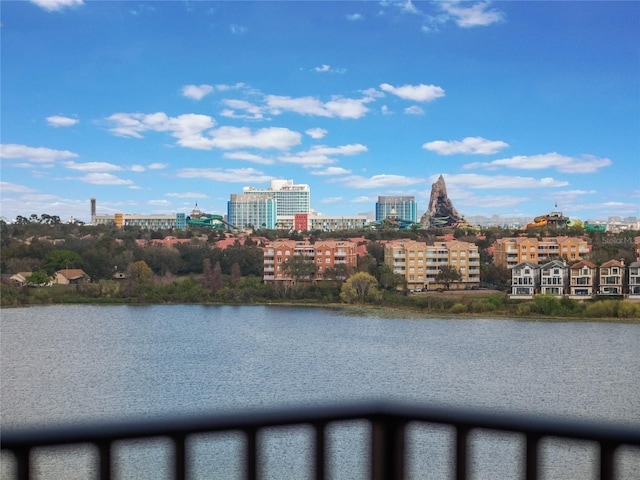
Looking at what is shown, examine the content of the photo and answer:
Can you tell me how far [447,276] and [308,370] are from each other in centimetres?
606

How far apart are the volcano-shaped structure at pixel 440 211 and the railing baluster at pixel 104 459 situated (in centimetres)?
1792

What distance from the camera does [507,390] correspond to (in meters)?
6.81

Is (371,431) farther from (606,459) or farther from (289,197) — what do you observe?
(289,197)

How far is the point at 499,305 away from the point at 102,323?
6962 mm

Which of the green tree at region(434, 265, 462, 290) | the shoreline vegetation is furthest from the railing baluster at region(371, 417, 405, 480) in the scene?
the green tree at region(434, 265, 462, 290)

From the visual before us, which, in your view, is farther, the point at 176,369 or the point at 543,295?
the point at 543,295

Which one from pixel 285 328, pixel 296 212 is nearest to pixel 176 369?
pixel 285 328

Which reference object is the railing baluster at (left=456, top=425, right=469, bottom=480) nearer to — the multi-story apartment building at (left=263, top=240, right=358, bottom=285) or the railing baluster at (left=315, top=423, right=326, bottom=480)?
the railing baluster at (left=315, top=423, right=326, bottom=480)

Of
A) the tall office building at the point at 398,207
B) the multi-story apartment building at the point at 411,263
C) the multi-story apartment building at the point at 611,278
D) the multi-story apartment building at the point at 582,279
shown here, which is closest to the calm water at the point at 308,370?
the multi-story apartment building at the point at 582,279

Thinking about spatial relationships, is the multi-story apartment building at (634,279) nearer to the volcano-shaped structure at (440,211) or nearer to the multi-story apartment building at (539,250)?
the multi-story apartment building at (539,250)

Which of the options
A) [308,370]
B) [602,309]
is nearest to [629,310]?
[602,309]

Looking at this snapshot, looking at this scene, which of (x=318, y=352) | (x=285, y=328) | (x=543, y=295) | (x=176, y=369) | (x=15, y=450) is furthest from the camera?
(x=543, y=295)

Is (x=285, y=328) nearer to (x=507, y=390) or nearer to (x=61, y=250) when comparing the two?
(x=507, y=390)

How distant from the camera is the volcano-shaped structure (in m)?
18.6
